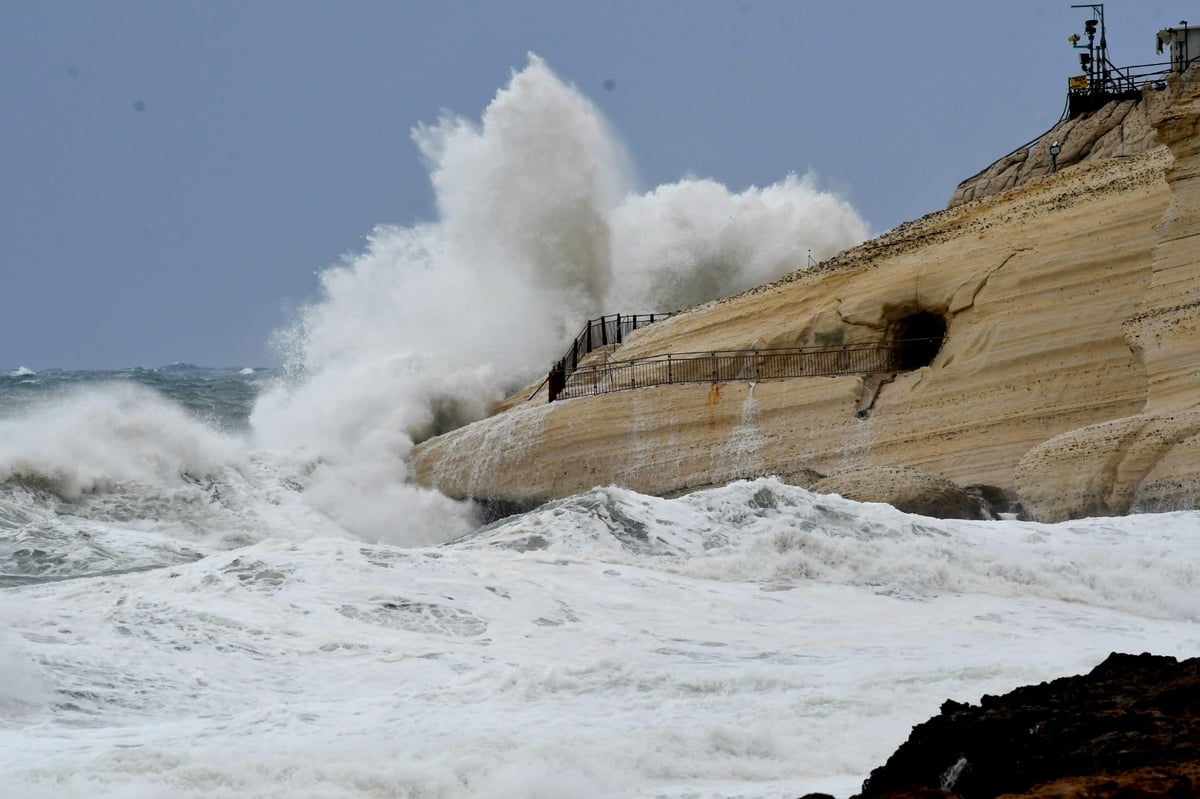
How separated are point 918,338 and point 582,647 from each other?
12.9 meters

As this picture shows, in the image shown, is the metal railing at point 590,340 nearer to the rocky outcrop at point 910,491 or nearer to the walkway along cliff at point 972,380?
the walkway along cliff at point 972,380

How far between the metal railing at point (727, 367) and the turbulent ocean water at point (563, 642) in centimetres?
651

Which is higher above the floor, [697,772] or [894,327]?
[894,327]

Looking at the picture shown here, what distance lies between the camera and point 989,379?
21188mm

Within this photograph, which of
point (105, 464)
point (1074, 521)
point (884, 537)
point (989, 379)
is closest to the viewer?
point (884, 537)

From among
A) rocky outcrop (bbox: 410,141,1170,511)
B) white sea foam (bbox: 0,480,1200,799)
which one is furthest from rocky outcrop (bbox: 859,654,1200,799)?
rocky outcrop (bbox: 410,141,1170,511)

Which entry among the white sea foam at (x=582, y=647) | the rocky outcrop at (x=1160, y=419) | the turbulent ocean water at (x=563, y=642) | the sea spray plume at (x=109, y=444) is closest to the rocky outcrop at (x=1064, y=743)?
the turbulent ocean water at (x=563, y=642)

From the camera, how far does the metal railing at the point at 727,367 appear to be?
2328 centimetres

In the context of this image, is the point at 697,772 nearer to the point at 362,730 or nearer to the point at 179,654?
the point at 362,730

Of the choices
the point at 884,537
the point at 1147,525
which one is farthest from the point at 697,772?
the point at 1147,525

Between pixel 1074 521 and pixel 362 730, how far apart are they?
10411 mm

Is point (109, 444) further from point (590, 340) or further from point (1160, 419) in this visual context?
point (1160, 419)

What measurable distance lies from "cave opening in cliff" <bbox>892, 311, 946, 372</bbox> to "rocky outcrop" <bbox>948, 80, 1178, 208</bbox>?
610cm

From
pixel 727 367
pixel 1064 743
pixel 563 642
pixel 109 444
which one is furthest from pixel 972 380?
pixel 1064 743
